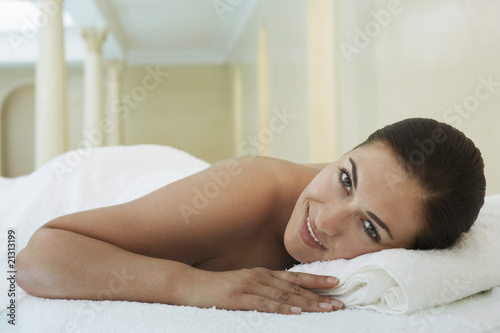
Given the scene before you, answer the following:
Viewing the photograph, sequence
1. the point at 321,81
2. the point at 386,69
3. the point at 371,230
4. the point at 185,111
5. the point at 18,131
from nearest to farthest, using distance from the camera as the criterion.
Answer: the point at 371,230, the point at 386,69, the point at 321,81, the point at 18,131, the point at 185,111

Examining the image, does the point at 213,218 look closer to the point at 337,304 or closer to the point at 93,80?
the point at 337,304

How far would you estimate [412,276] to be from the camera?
117 cm

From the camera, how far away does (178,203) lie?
4.85 ft

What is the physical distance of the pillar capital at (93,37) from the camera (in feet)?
31.8

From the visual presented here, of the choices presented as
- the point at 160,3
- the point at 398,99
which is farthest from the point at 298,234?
the point at 160,3

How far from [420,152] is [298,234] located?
0.40 meters

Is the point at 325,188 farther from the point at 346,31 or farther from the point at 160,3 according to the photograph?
the point at 160,3

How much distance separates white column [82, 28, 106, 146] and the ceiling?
20cm

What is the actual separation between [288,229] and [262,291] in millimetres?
323

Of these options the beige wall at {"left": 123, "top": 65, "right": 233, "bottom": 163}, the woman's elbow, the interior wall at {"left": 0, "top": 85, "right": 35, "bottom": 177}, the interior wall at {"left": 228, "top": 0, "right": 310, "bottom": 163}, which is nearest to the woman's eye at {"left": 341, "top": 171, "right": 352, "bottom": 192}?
the woman's elbow

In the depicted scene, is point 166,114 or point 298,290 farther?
point 166,114

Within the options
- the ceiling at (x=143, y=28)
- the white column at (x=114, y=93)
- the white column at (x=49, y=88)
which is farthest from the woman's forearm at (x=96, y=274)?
the white column at (x=114, y=93)

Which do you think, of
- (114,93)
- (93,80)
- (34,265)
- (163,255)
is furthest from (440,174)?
(114,93)

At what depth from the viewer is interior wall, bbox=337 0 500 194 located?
248 cm
